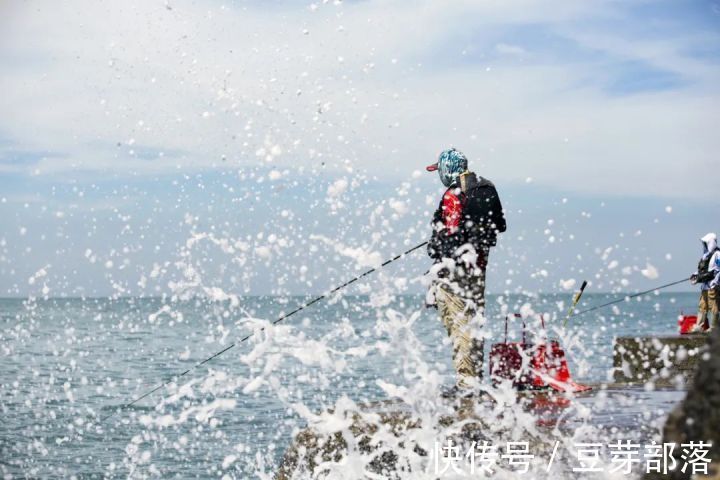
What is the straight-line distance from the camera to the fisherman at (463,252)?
6660mm

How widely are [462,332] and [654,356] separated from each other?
249 inches

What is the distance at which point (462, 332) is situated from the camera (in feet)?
22.3

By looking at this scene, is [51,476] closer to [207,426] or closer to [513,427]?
[207,426]

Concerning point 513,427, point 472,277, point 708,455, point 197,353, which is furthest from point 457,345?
point 197,353

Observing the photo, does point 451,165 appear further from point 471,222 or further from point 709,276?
point 709,276

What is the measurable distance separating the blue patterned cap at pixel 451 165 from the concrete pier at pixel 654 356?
226 inches

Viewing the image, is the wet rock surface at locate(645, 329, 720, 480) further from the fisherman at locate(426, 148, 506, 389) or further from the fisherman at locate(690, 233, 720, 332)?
the fisherman at locate(690, 233, 720, 332)

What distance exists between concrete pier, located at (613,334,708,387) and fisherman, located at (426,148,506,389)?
17.7 feet

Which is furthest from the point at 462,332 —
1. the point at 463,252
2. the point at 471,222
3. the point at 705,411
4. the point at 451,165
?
the point at 705,411

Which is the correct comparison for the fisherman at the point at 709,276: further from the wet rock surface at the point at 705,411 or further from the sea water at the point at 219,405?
the wet rock surface at the point at 705,411

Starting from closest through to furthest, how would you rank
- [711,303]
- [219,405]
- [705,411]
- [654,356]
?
[705,411] < [219,405] < [654,356] < [711,303]

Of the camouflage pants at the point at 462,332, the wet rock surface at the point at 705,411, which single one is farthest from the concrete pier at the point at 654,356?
the wet rock surface at the point at 705,411

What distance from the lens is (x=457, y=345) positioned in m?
6.82

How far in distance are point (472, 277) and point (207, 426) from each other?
276 inches
